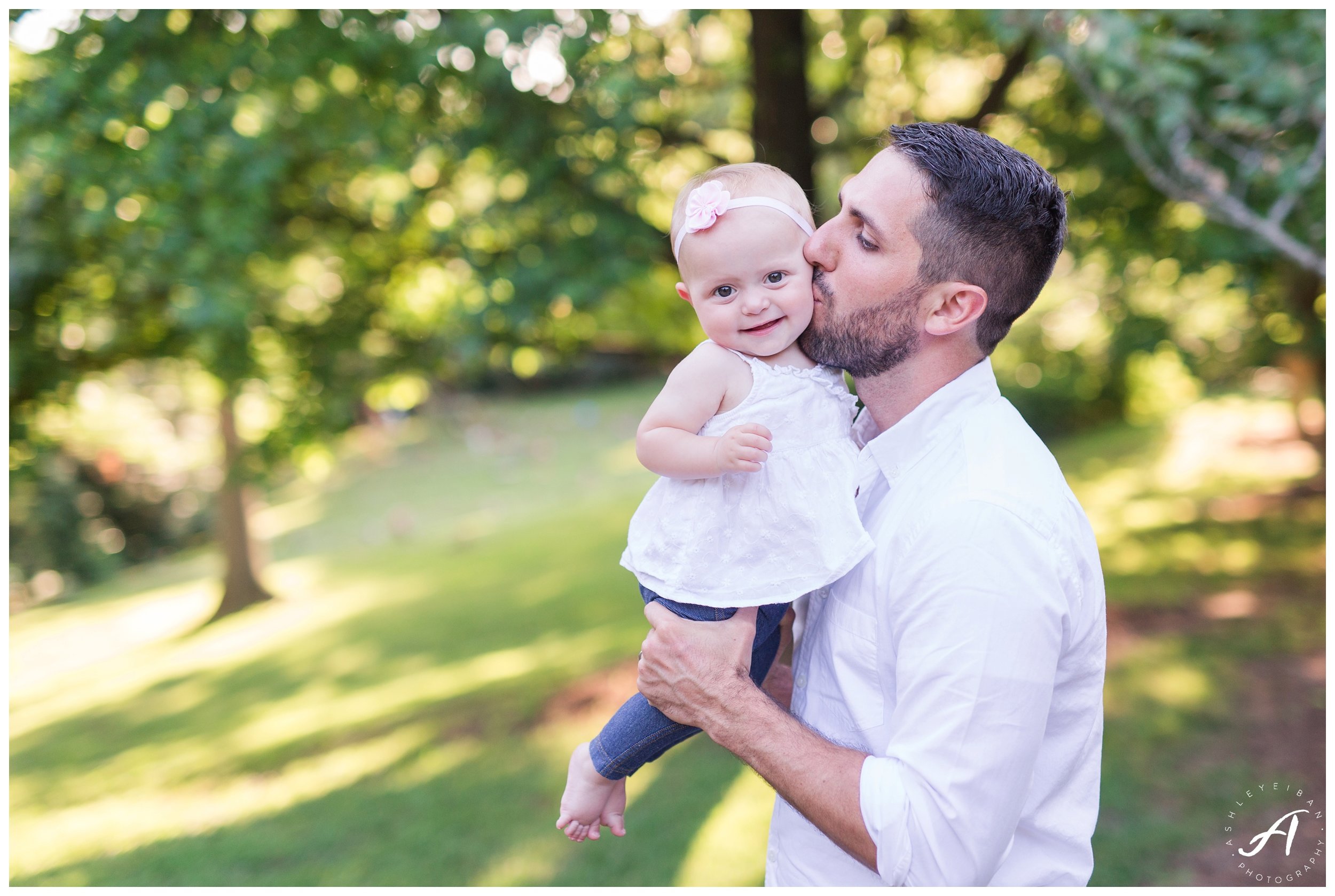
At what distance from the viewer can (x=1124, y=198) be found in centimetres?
634

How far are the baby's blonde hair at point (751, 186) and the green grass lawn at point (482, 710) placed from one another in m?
3.95

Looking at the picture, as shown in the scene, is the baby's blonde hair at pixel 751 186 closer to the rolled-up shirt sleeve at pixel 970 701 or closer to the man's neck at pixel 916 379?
the man's neck at pixel 916 379

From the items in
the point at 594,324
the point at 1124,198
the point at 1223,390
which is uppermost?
the point at 1124,198

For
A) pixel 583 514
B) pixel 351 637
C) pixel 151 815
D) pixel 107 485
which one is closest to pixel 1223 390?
pixel 583 514

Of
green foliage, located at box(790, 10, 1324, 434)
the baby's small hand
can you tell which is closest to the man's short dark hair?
the baby's small hand

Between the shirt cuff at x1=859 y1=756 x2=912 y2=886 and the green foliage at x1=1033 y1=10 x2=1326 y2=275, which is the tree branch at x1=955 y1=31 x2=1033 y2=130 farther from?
the shirt cuff at x1=859 y1=756 x2=912 y2=886

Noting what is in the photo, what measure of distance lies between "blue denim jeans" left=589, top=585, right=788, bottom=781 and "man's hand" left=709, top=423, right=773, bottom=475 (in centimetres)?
34

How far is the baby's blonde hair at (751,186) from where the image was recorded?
1971 millimetres

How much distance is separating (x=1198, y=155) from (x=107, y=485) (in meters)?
19.3

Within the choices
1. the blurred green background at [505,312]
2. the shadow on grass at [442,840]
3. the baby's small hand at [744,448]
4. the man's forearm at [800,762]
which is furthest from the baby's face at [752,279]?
the shadow on grass at [442,840]

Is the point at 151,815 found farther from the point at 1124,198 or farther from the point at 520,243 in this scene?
the point at 1124,198

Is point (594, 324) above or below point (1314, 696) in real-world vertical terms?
above

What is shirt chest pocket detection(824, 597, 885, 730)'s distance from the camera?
1766 millimetres

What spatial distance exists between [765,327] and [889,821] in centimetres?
98
